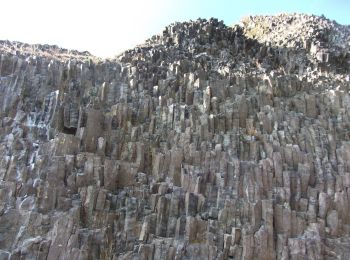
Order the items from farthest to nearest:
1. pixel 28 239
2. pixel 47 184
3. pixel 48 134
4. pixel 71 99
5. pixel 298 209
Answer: pixel 71 99 < pixel 48 134 < pixel 298 209 < pixel 47 184 < pixel 28 239

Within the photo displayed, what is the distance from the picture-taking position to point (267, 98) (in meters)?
33.0

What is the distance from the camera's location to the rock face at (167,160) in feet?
73.2

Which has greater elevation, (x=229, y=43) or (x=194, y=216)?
(x=229, y=43)

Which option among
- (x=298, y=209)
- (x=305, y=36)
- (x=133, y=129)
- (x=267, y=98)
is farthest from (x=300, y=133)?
(x=305, y=36)

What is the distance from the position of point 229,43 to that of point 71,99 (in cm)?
1742

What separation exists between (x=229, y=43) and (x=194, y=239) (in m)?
23.5

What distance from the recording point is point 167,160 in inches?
1033

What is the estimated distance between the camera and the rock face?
22.3 metres

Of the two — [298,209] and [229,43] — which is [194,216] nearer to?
[298,209]

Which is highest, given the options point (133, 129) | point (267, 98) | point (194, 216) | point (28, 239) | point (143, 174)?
point (267, 98)

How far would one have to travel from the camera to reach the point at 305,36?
46.3 meters

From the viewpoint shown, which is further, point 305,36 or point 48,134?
point 305,36

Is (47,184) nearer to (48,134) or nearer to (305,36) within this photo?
(48,134)

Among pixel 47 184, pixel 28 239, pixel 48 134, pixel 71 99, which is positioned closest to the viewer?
pixel 28 239
